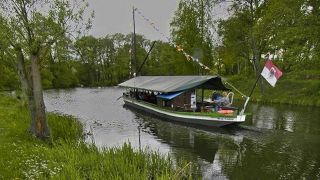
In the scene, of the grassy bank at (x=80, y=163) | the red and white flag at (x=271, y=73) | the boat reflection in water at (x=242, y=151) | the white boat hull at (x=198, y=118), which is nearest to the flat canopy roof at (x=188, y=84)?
the white boat hull at (x=198, y=118)

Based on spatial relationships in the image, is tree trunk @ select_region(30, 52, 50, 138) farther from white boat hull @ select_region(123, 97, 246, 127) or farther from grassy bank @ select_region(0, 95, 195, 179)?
white boat hull @ select_region(123, 97, 246, 127)

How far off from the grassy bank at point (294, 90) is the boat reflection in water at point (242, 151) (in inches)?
628

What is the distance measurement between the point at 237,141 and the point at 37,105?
12.4 meters

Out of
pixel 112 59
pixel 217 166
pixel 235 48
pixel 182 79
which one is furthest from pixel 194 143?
pixel 112 59

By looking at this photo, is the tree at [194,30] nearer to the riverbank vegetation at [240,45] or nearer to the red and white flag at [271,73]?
the riverbank vegetation at [240,45]

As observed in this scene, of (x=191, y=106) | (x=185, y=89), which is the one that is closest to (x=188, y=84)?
(x=185, y=89)

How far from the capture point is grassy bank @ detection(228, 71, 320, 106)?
39925mm

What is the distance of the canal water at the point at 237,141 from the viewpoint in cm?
1659

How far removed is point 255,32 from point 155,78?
12.6 metres

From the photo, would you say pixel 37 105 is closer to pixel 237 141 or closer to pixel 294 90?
pixel 237 141

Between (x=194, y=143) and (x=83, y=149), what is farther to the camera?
(x=194, y=143)

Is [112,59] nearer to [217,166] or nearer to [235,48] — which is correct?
[235,48]

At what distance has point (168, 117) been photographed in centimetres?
3198

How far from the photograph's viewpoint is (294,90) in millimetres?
43750
